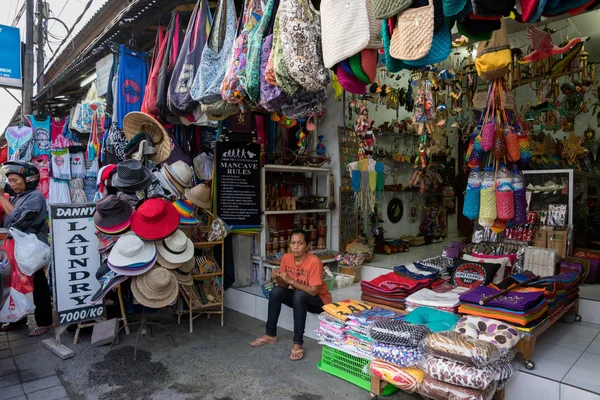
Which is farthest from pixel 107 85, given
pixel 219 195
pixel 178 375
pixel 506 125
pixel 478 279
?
pixel 478 279

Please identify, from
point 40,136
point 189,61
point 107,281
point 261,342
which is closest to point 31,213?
point 107,281

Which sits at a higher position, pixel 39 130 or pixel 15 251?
pixel 39 130

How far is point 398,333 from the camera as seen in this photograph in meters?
2.52

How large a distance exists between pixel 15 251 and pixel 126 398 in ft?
6.62

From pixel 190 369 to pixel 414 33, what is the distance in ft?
9.55

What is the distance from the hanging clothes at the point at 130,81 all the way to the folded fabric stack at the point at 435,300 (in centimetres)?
344

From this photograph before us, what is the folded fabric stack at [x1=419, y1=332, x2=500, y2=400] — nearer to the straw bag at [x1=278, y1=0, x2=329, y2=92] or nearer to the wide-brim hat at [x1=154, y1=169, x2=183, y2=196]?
the straw bag at [x1=278, y1=0, x2=329, y2=92]

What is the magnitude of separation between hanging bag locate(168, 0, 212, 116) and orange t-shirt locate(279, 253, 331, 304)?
1685mm

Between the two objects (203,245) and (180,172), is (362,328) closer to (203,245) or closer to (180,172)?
(203,245)

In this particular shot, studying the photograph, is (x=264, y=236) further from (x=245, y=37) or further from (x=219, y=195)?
(x=245, y=37)

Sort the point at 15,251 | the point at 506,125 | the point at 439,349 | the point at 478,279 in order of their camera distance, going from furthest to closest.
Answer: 1. the point at 15,251
2. the point at 478,279
3. the point at 506,125
4. the point at 439,349

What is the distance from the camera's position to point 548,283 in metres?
3.06

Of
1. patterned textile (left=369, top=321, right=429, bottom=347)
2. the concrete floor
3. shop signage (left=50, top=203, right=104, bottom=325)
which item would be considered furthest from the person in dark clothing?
patterned textile (left=369, top=321, right=429, bottom=347)

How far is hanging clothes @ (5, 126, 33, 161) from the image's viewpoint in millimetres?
6699
